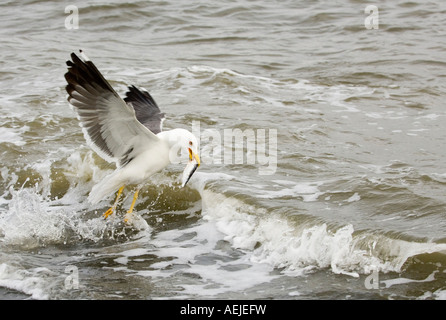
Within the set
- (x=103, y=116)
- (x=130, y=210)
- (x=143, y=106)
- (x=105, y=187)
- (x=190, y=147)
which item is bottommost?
(x=130, y=210)

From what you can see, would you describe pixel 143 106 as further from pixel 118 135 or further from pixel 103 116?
pixel 103 116

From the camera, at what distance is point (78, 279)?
502cm

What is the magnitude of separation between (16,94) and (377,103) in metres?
5.17

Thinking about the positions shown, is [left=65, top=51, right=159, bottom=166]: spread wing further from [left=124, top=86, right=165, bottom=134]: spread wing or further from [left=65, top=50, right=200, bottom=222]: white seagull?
[left=124, top=86, right=165, bottom=134]: spread wing

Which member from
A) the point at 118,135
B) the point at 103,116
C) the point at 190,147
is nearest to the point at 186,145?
the point at 190,147

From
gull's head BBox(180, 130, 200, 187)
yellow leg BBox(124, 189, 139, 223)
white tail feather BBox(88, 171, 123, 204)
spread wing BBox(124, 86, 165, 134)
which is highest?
spread wing BBox(124, 86, 165, 134)

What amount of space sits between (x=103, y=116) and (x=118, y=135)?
28cm

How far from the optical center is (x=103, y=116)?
19.2ft

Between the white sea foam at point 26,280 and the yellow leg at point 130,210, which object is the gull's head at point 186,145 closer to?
the yellow leg at point 130,210

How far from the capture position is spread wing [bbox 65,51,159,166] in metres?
5.60

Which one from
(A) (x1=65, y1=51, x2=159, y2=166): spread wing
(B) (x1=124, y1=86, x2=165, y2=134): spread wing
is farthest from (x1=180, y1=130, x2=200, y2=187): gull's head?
(B) (x1=124, y1=86, x2=165, y2=134): spread wing

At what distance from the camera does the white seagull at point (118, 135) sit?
18.5ft

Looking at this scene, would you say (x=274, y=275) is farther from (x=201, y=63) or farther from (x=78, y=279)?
(x=201, y=63)
